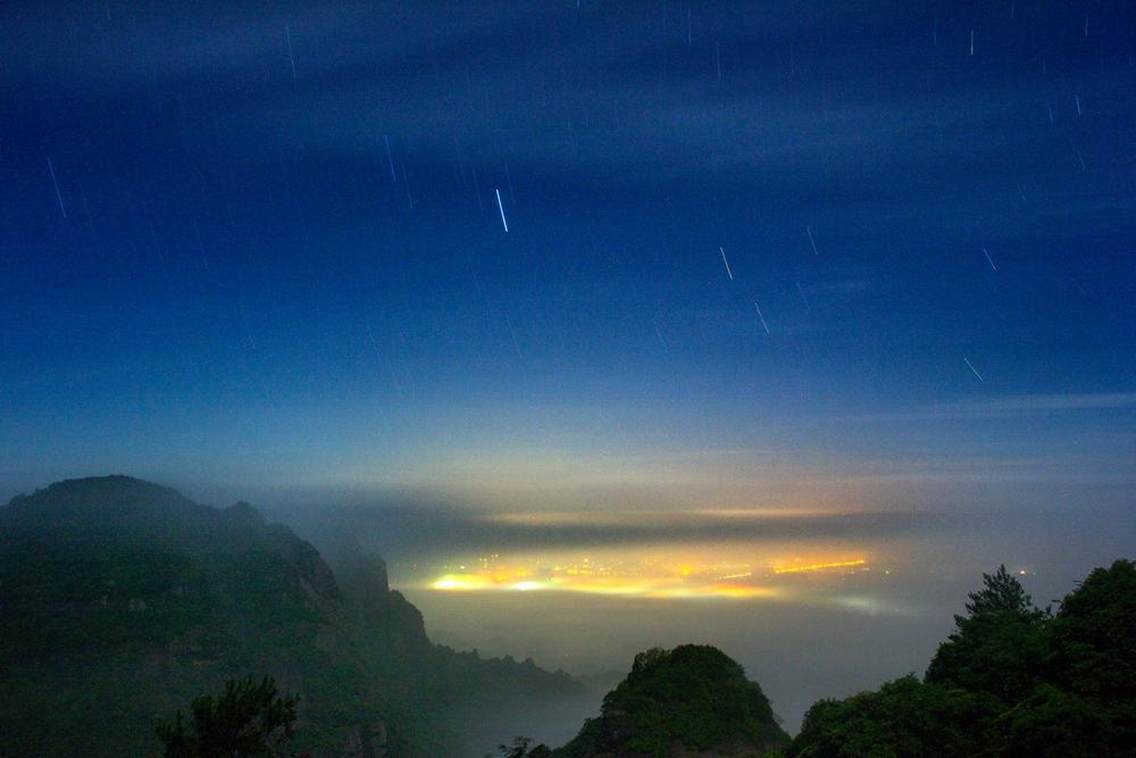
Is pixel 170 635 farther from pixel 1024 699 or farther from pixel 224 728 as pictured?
pixel 1024 699

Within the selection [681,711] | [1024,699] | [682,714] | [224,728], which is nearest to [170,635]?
[681,711]

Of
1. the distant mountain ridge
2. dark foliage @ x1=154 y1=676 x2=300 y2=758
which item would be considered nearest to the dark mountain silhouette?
dark foliage @ x1=154 y1=676 x2=300 y2=758

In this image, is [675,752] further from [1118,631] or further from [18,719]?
[18,719]

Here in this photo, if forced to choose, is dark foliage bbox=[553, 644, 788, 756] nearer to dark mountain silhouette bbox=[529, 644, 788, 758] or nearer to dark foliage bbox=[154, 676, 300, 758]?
dark mountain silhouette bbox=[529, 644, 788, 758]

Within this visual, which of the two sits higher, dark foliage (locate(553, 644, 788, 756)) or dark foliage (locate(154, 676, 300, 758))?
dark foliage (locate(154, 676, 300, 758))

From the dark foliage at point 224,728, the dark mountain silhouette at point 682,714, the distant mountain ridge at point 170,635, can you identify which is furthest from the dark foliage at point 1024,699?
the distant mountain ridge at point 170,635

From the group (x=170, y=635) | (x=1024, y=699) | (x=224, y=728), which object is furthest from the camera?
(x=170, y=635)

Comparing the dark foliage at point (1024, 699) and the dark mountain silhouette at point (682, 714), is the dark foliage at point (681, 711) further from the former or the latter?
the dark foliage at point (1024, 699)

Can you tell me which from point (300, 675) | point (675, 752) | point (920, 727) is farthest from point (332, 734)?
point (920, 727)
